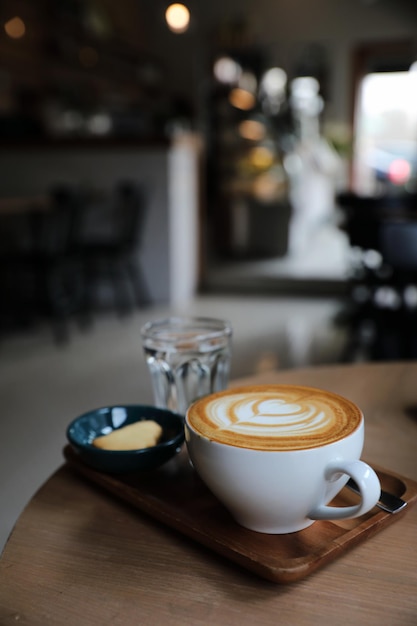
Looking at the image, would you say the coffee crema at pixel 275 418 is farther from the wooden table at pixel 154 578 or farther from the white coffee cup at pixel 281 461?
the wooden table at pixel 154 578

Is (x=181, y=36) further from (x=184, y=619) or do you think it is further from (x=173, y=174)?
(x=184, y=619)

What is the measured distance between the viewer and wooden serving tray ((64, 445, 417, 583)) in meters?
0.52

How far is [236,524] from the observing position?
1.88ft

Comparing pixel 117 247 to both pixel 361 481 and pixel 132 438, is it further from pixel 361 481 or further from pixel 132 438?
pixel 361 481

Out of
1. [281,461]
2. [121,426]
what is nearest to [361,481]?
[281,461]

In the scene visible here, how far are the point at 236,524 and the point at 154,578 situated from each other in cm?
9

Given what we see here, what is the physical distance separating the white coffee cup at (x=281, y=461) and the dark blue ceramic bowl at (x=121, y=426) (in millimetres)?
97

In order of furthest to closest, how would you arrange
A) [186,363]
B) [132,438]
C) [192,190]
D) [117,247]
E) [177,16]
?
[192,190], [117,247], [177,16], [186,363], [132,438]

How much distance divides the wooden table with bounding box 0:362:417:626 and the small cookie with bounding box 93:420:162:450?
52 mm

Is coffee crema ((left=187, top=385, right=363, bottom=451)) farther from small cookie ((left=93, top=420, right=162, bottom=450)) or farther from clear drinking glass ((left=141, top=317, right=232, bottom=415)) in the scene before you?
clear drinking glass ((left=141, top=317, right=232, bottom=415))

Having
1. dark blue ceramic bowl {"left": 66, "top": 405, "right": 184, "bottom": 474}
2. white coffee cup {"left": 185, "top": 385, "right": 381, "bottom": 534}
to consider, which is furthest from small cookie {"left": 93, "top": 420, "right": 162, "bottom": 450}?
white coffee cup {"left": 185, "top": 385, "right": 381, "bottom": 534}

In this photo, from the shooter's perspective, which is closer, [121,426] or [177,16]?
[121,426]

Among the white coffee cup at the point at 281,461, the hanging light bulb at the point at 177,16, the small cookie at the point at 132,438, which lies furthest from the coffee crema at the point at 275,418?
the hanging light bulb at the point at 177,16

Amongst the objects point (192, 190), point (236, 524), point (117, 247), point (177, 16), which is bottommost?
point (117, 247)
